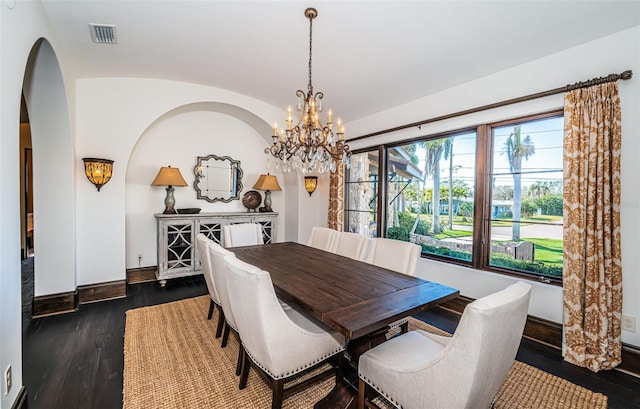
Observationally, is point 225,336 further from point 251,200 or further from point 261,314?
point 251,200

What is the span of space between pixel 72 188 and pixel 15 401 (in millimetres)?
2282

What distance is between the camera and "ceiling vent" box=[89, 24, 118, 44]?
8.00 feet

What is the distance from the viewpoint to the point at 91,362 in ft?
7.22

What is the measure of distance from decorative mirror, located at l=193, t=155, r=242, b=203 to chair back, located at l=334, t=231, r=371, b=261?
2.62 meters

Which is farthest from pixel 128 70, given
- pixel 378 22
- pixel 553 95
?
pixel 553 95

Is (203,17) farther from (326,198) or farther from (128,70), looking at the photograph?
(326,198)

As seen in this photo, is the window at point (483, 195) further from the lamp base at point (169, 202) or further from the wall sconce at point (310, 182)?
the lamp base at point (169, 202)

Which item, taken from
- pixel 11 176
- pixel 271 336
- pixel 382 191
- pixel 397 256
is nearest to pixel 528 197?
pixel 397 256

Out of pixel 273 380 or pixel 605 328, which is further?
pixel 605 328

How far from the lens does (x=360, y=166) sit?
4.75 meters

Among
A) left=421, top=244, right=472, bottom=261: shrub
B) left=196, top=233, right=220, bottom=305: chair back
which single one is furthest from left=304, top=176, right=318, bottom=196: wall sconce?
left=196, top=233, right=220, bottom=305: chair back

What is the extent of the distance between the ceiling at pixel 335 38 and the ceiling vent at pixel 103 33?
5 cm

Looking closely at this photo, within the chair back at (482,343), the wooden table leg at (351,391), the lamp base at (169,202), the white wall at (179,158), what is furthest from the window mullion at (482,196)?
the lamp base at (169,202)

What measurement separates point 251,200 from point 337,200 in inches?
63.8
